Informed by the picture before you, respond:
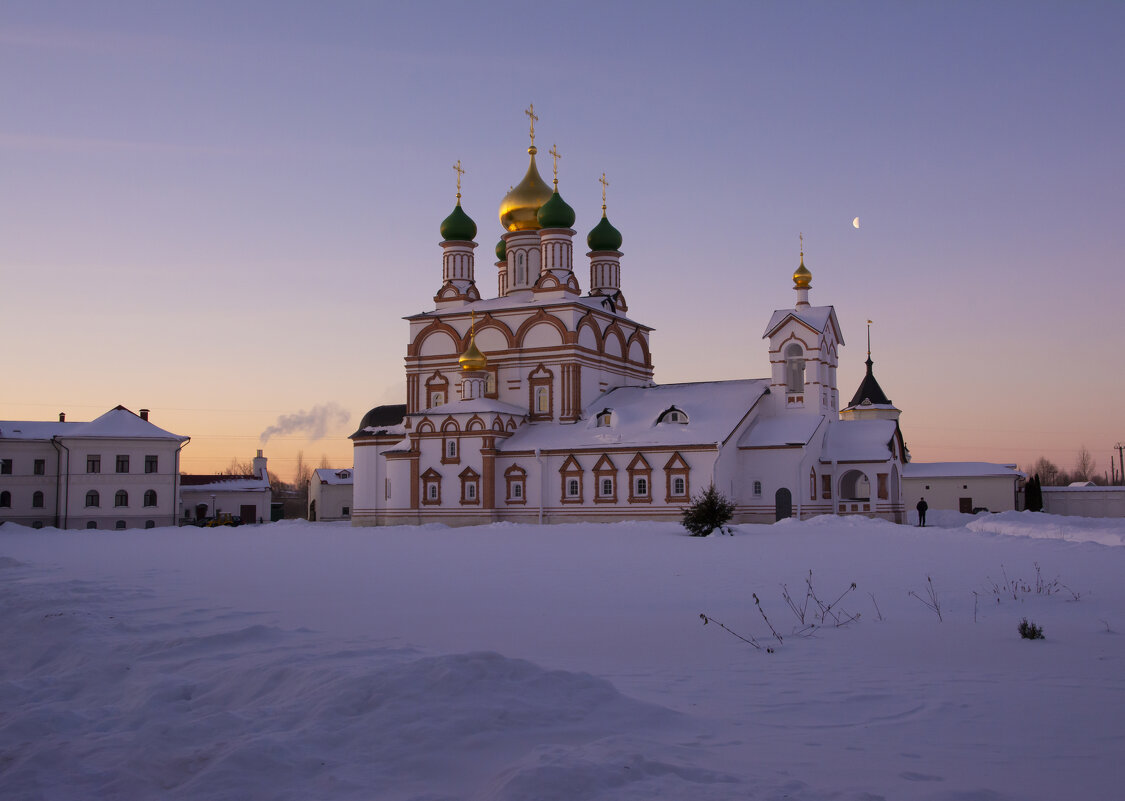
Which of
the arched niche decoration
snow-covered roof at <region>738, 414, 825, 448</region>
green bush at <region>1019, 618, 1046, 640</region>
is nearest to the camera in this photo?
green bush at <region>1019, 618, 1046, 640</region>

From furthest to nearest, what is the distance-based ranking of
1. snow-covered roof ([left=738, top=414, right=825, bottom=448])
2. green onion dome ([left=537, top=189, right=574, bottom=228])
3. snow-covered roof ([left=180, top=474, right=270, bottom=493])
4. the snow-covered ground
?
snow-covered roof ([left=180, top=474, right=270, bottom=493]) → green onion dome ([left=537, top=189, right=574, bottom=228]) → snow-covered roof ([left=738, top=414, right=825, bottom=448]) → the snow-covered ground

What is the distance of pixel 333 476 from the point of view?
56.4 m

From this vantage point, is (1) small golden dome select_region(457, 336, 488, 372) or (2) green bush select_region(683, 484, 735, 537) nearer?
(2) green bush select_region(683, 484, 735, 537)

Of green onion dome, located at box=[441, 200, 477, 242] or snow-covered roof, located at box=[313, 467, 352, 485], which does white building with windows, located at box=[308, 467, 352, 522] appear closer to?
snow-covered roof, located at box=[313, 467, 352, 485]

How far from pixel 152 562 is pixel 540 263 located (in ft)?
86.1

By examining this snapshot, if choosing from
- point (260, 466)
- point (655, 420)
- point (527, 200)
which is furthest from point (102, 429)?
point (655, 420)

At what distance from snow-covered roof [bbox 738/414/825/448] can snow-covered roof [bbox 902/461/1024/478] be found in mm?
14748

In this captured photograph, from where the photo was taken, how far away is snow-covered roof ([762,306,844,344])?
36.3 metres

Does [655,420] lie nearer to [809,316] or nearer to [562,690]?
[809,316]

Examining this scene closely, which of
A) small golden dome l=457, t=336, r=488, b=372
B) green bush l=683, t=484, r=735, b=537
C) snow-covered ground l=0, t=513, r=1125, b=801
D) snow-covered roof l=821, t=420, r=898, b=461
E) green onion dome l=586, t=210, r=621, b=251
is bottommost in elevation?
snow-covered ground l=0, t=513, r=1125, b=801

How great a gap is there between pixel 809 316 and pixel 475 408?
1261cm

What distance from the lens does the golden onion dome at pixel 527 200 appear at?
140 ft

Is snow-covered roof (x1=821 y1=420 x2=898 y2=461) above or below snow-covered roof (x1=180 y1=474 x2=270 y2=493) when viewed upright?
above

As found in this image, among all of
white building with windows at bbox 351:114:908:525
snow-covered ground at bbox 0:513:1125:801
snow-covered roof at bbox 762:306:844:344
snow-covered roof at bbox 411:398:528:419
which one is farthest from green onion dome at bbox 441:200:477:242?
snow-covered ground at bbox 0:513:1125:801
